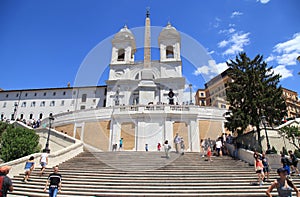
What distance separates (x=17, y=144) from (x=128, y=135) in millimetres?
10027

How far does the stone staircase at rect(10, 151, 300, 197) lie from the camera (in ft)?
27.9

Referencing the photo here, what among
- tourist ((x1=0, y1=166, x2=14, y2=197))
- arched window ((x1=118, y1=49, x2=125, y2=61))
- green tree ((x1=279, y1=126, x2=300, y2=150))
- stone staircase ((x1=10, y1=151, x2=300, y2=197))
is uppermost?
arched window ((x1=118, y1=49, x2=125, y2=61))

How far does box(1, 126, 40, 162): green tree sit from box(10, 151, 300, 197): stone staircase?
483cm

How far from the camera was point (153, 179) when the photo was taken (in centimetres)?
984

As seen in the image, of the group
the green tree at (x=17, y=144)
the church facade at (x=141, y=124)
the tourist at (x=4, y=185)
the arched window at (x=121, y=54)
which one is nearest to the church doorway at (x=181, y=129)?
the church facade at (x=141, y=124)

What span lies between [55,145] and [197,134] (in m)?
14.5

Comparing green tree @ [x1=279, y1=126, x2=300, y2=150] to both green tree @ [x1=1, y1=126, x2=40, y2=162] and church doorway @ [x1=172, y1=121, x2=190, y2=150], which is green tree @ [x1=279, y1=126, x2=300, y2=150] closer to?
church doorway @ [x1=172, y1=121, x2=190, y2=150]

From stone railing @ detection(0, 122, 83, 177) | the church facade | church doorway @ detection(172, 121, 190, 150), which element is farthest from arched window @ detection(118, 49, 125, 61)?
church doorway @ detection(172, 121, 190, 150)

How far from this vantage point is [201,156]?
607 inches

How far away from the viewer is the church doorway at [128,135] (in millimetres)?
21491

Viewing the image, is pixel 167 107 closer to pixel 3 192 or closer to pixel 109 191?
pixel 109 191

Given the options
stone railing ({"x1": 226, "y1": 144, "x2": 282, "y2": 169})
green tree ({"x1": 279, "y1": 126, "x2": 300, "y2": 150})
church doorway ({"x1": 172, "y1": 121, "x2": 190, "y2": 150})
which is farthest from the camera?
church doorway ({"x1": 172, "y1": 121, "x2": 190, "y2": 150})

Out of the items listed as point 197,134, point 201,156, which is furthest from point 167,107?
point 201,156

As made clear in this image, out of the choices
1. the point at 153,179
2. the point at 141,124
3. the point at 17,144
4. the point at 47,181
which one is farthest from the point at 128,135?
the point at 47,181
